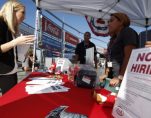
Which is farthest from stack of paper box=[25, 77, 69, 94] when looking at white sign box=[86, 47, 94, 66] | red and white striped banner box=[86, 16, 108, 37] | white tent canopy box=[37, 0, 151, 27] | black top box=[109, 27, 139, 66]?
red and white striped banner box=[86, 16, 108, 37]

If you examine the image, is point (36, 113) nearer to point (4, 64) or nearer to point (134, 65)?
point (134, 65)

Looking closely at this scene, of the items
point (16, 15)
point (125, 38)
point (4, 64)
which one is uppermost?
point (16, 15)

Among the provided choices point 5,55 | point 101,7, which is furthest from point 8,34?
point 101,7

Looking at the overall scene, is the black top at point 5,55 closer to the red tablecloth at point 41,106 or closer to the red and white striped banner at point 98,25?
the red tablecloth at point 41,106

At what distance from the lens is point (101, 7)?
4.93 metres

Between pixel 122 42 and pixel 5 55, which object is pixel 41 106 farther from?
pixel 122 42

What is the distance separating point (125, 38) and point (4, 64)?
37.5 inches

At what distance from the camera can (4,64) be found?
6.19 feet

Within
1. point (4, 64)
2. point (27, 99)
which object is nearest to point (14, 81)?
point (4, 64)

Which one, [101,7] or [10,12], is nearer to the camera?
[10,12]

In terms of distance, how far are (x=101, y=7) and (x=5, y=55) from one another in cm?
334

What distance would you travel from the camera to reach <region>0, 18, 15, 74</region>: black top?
1811 millimetres

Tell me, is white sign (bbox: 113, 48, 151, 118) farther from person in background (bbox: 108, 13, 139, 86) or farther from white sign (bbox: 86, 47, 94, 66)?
white sign (bbox: 86, 47, 94, 66)

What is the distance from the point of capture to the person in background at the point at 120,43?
79.0 inches
